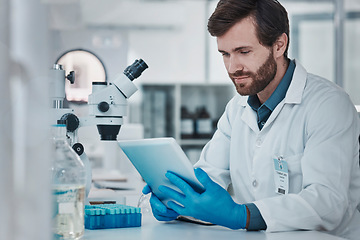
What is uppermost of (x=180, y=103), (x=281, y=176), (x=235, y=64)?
(x=235, y=64)

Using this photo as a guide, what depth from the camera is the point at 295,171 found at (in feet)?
5.03

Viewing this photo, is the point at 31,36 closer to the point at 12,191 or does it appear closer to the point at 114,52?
the point at 12,191

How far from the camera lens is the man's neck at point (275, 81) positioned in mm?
1728

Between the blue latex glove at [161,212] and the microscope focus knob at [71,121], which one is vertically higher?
the microscope focus knob at [71,121]

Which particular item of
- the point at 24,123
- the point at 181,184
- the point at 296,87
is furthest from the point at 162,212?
the point at 24,123

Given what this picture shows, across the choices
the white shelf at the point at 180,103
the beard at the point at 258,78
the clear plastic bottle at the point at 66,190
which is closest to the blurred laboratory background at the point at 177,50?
the white shelf at the point at 180,103

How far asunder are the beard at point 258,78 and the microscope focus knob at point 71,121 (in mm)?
557

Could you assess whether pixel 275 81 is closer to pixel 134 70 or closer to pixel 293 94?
pixel 293 94

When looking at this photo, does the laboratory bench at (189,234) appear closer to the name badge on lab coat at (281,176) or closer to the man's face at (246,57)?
the name badge on lab coat at (281,176)

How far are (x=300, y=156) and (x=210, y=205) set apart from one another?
0.41 meters

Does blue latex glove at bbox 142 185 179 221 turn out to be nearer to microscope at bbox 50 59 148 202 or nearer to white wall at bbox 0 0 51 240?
microscope at bbox 50 59 148 202

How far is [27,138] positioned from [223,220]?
91cm

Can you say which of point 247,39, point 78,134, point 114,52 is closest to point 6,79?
point 78,134

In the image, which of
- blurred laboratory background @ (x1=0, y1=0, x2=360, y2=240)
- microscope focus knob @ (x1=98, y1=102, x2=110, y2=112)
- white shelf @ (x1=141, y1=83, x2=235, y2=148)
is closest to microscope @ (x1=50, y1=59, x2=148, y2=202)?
microscope focus knob @ (x1=98, y1=102, x2=110, y2=112)
